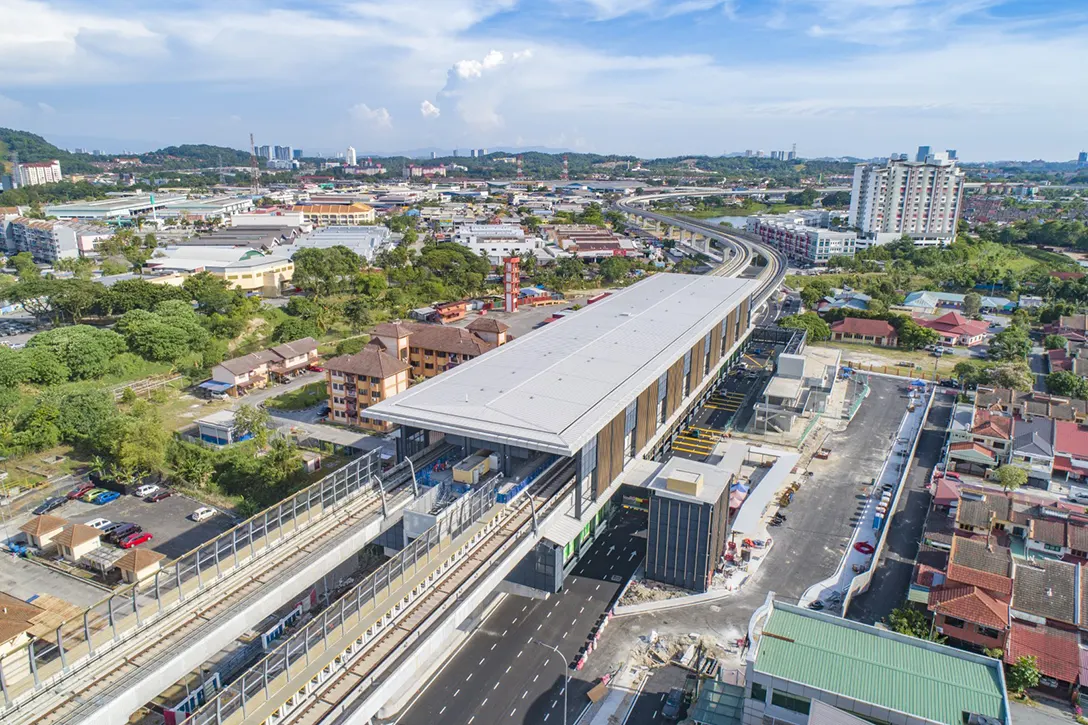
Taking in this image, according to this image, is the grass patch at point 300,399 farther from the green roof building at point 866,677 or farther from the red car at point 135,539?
the green roof building at point 866,677

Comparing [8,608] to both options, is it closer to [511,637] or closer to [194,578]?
[194,578]

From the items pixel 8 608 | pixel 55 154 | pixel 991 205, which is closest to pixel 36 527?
pixel 8 608

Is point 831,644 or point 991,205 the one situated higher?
point 991,205

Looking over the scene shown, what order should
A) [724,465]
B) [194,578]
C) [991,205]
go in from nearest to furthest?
[194,578], [724,465], [991,205]

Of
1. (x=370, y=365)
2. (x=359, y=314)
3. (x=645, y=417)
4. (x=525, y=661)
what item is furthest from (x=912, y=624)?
(x=359, y=314)

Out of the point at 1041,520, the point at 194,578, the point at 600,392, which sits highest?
the point at 600,392

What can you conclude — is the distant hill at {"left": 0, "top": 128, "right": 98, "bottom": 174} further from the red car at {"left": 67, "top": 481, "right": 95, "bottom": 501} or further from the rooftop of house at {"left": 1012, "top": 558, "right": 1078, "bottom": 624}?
the rooftop of house at {"left": 1012, "top": 558, "right": 1078, "bottom": 624}

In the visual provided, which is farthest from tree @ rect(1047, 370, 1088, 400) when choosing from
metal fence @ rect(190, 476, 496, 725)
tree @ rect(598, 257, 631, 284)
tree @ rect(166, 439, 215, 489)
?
tree @ rect(166, 439, 215, 489)
